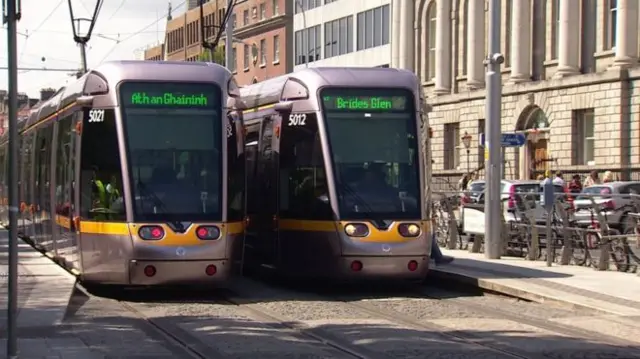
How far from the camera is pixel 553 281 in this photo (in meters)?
17.1

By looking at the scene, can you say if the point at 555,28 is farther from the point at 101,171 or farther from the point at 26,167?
the point at 101,171

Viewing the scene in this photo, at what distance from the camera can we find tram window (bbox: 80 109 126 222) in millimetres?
15047

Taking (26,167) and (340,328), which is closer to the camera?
(340,328)

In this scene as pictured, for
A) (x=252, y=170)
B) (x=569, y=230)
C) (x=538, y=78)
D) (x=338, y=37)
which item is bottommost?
(x=569, y=230)

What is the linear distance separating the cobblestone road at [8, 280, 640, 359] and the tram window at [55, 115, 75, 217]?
1.69m

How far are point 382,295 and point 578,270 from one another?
428 centimetres

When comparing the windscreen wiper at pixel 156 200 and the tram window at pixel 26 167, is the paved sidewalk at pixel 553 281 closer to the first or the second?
the windscreen wiper at pixel 156 200

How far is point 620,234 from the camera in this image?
61.4 feet

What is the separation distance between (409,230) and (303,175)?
173 cm

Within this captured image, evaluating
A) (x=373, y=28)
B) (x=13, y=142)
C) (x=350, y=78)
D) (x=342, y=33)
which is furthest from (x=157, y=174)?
(x=342, y=33)

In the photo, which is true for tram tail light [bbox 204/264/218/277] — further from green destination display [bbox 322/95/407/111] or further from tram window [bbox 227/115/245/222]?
green destination display [bbox 322/95/407/111]

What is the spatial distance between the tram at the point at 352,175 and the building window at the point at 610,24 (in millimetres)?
33909

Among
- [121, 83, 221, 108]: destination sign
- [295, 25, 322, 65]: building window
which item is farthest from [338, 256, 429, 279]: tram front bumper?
[295, 25, 322, 65]: building window

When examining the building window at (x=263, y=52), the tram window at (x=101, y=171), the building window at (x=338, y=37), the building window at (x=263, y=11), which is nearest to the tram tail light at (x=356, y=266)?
the tram window at (x=101, y=171)
